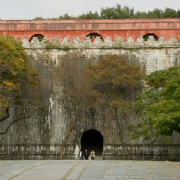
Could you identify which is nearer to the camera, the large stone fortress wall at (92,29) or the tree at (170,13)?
the large stone fortress wall at (92,29)

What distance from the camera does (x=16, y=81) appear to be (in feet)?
67.6

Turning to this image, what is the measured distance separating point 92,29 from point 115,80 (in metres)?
8.59

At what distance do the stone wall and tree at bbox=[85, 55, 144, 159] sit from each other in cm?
80

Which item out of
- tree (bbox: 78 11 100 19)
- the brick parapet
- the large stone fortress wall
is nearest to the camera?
the brick parapet

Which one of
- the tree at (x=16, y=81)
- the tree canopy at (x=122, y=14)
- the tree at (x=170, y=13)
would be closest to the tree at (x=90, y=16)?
the tree canopy at (x=122, y=14)

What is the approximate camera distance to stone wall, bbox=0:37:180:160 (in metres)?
21.6

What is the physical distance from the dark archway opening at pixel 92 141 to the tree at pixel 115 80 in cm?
430

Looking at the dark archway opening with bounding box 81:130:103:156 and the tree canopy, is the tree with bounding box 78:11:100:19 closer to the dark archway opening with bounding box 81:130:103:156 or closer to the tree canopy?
the tree canopy

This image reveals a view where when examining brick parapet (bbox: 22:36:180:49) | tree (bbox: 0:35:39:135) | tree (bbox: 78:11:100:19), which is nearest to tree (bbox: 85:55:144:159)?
brick parapet (bbox: 22:36:180:49)

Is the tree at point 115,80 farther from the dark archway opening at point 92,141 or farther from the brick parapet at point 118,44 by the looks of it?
the dark archway opening at point 92,141

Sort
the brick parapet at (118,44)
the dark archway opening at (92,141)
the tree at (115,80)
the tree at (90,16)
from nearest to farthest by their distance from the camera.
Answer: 1. the tree at (115,80)
2. the brick parapet at (118,44)
3. the dark archway opening at (92,141)
4. the tree at (90,16)

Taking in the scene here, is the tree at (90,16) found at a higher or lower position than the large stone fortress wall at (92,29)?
higher

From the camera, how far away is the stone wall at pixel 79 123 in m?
21.6

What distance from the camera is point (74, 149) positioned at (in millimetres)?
21625
